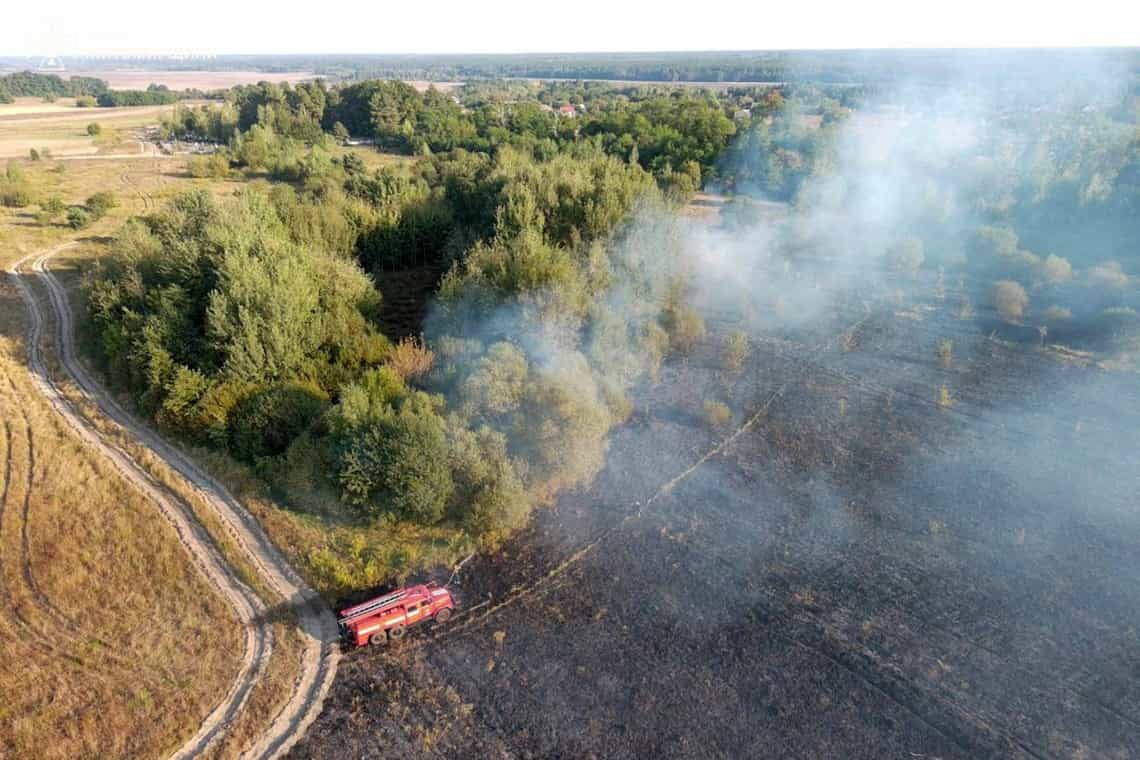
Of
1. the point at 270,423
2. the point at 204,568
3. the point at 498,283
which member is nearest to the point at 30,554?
the point at 204,568

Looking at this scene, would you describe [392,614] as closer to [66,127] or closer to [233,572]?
[233,572]

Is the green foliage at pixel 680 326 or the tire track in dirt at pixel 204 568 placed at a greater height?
the green foliage at pixel 680 326

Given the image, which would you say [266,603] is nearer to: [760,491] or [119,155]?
[760,491]

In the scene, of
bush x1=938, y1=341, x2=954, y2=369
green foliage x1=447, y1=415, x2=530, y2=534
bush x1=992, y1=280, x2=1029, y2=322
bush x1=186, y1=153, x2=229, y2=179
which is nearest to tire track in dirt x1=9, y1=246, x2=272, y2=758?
green foliage x1=447, y1=415, x2=530, y2=534

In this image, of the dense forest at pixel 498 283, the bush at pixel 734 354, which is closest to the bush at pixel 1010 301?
the dense forest at pixel 498 283

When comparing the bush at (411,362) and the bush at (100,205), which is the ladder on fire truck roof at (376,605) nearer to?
the bush at (411,362)

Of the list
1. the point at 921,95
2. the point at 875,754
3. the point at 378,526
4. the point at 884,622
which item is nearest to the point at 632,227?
the point at 378,526

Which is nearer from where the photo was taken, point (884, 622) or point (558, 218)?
point (884, 622)
